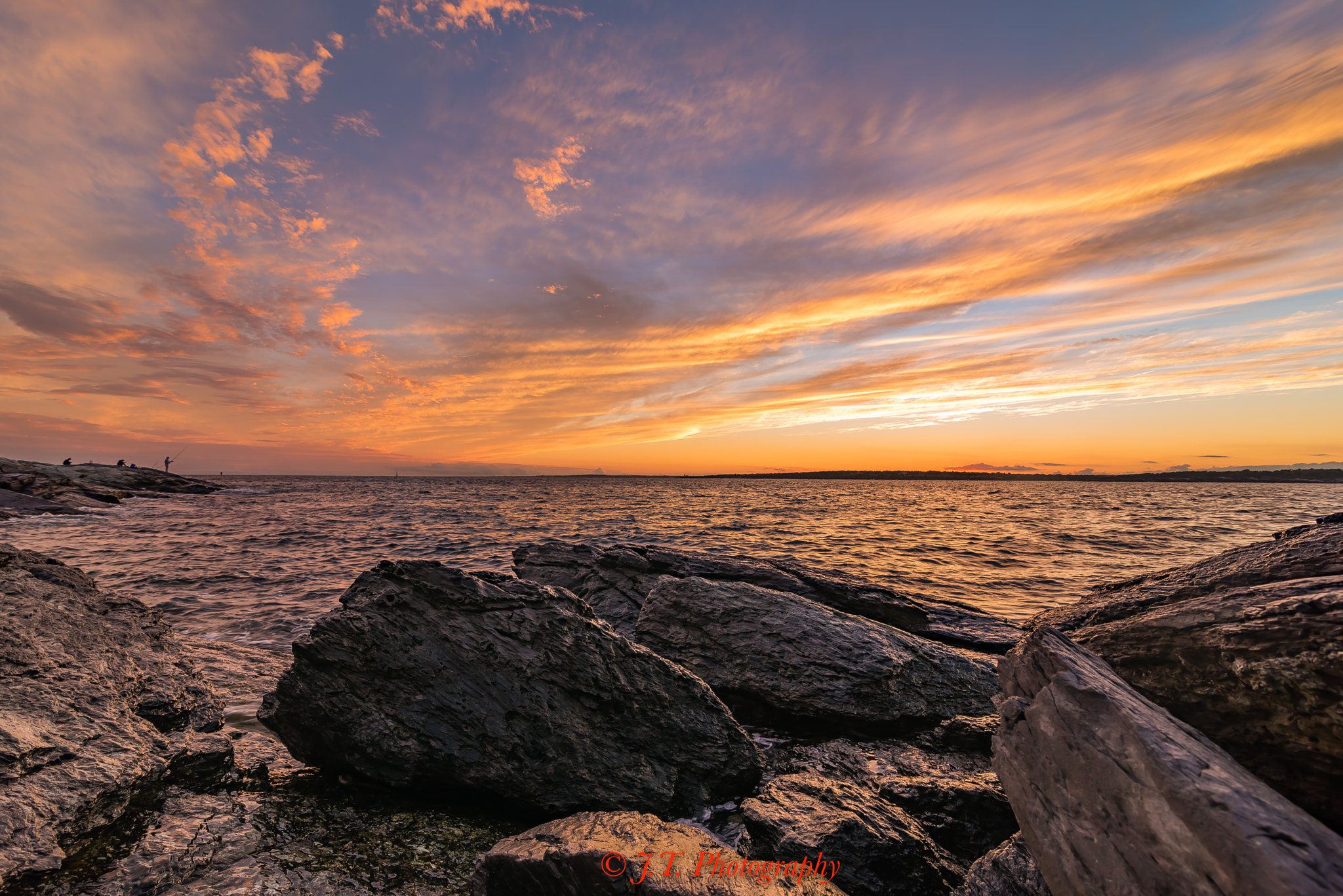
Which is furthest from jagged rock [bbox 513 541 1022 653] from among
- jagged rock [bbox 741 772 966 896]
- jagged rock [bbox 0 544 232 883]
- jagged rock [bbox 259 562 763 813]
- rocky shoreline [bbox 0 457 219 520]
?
rocky shoreline [bbox 0 457 219 520]

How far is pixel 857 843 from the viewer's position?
4879 millimetres

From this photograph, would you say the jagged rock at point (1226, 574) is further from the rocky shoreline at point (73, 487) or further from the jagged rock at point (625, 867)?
the rocky shoreline at point (73, 487)

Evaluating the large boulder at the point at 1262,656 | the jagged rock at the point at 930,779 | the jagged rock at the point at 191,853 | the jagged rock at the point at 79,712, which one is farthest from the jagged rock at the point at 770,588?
the jagged rock at the point at 191,853

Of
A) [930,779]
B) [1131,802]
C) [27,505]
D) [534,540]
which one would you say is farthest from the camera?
[27,505]

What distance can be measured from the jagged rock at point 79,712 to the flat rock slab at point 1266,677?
9.28 meters

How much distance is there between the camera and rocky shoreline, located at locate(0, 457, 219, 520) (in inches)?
1383

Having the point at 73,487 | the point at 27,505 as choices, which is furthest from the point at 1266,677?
the point at 73,487

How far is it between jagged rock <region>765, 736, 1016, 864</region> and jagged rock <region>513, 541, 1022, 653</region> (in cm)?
403

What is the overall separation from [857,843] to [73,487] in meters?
67.4

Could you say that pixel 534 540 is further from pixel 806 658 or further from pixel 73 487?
pixel 73 487

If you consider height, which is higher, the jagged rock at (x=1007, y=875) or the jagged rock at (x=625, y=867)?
the jagged rock at (x=625, y=867)

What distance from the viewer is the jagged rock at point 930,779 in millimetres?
5547

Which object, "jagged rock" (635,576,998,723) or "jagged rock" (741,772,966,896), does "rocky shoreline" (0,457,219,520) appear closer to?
"jagged rock" (635,576,998,723)

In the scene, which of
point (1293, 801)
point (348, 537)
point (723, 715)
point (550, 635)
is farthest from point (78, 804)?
point (348, 537)
